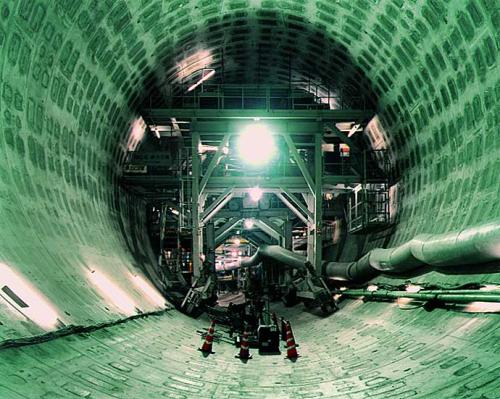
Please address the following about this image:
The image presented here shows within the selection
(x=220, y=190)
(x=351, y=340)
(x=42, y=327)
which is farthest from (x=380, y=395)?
(x=220, y=190)

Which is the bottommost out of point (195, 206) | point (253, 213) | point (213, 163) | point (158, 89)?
point (253, 213)

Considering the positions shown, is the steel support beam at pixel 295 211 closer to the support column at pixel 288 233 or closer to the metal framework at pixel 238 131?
the metal framework at pixel 238 131

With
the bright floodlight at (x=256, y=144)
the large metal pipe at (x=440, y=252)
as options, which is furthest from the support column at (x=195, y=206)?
the large metal pipe at (x=440, y=252)

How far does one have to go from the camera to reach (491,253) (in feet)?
28.5

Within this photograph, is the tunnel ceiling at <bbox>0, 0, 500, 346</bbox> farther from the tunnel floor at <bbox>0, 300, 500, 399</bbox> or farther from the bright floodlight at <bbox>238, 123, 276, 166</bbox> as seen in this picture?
the bright floodlight at <bbox>238, 123, 276, 166</bbox>

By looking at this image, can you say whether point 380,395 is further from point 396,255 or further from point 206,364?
point 396,255

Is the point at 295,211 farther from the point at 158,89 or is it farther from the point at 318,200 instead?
the point at 158,89

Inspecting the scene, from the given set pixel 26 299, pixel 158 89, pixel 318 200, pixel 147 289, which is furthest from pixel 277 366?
pixel 158 89

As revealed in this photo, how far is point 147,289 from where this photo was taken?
52.7 ft

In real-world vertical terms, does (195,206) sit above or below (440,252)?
above

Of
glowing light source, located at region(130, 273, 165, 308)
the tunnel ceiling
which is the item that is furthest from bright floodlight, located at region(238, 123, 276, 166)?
glowing light source, located at region(130, 273, 165, 308)

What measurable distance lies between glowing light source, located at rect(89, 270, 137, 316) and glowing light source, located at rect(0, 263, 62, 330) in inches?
121

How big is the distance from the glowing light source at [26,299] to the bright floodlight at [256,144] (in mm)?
13185

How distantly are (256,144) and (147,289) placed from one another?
7573mm
